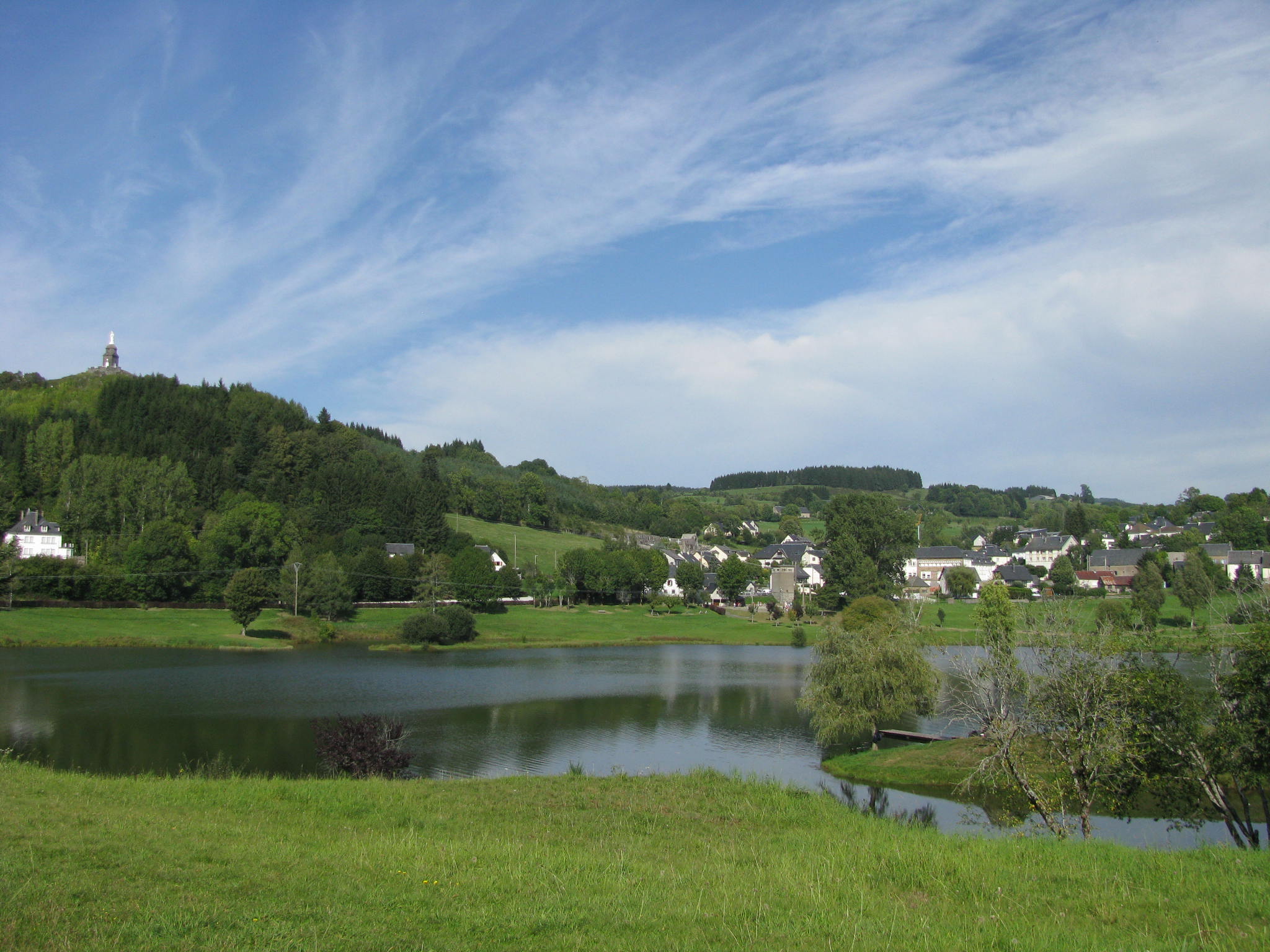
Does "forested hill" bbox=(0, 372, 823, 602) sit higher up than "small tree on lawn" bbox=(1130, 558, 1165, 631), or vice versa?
"forested hill" bbox=(0, 372, 823, 602)

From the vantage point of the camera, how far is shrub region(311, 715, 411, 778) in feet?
79.0

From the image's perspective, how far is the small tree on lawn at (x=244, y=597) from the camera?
2520 inches

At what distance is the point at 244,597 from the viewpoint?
63.8 metres

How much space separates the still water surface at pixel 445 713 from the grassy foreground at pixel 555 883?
333 inches

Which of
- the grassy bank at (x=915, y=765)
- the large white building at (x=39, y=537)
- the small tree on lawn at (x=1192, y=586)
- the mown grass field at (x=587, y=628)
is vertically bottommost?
the mown grass field at (x=587, y=628)

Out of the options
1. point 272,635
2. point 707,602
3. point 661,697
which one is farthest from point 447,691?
point 707,602

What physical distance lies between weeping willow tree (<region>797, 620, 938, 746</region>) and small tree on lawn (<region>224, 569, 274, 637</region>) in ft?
154

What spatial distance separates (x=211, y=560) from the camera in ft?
254

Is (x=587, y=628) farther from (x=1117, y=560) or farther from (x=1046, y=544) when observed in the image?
(x=1046, y=544)

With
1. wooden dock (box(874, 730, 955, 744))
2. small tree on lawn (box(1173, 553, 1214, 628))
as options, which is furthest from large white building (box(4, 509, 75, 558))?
small tree on lawn (box(1173, 553, 1214, 628))

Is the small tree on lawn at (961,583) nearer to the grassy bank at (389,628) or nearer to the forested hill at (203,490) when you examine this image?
the grassy bank at (389,628)

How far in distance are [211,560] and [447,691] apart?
44954 mm

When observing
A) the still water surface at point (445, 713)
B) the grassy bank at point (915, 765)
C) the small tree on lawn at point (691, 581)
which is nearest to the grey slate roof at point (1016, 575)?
the small tree on lawn at point (691, 581)

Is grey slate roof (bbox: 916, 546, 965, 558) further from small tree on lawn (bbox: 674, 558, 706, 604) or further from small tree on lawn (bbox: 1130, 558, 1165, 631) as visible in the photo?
small tree on lawn (bbox: 674, 558, 706, 604)
